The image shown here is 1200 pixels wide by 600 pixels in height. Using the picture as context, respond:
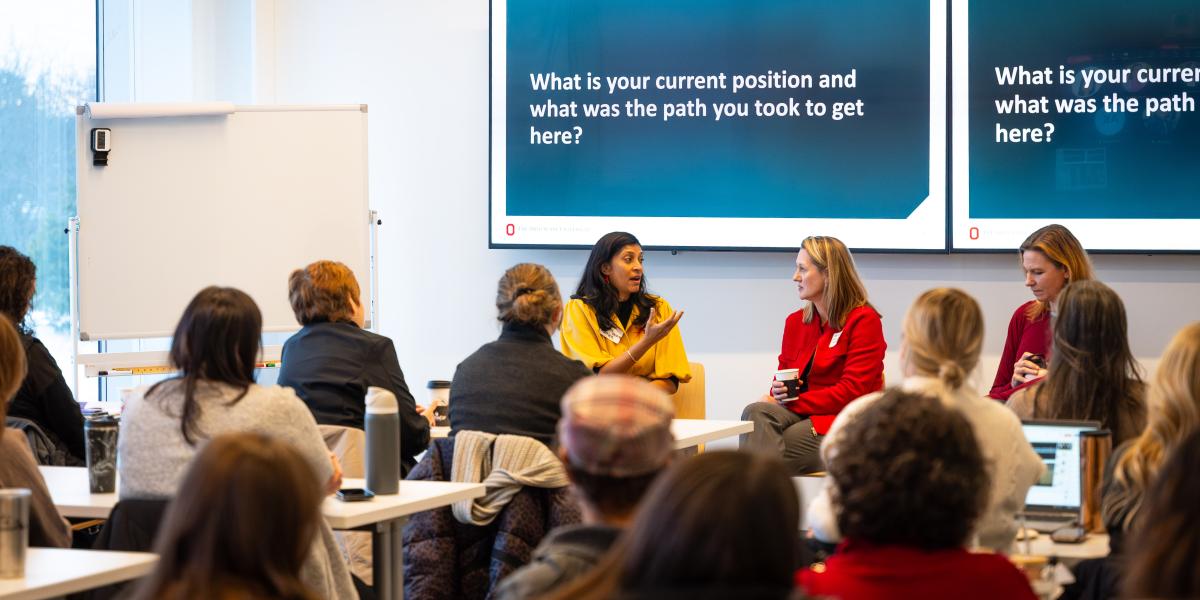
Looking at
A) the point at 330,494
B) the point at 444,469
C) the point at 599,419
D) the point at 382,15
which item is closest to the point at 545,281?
the point at 444,469

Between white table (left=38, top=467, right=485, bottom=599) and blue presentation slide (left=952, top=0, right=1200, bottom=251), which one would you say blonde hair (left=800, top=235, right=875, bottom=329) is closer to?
blue presentation slide (left=952, top=0, right=1200, bottom=251)

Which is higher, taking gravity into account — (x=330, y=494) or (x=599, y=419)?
(x=599, y=419)

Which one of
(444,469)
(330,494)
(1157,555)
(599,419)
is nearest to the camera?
(1157,555)

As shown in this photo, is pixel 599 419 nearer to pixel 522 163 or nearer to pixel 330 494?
pixel 330 494

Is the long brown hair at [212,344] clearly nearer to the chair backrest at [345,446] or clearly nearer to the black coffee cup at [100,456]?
the black coffee cup at [100,456]

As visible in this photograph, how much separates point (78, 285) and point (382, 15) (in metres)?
2.07

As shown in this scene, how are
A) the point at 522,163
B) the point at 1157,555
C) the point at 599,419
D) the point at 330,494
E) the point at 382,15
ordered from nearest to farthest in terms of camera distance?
the point at 1157,555, the point at 599,419, the point at 330,494, the point at 522,163, the point at 382,15

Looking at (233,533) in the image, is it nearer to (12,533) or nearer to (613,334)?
(12,533)

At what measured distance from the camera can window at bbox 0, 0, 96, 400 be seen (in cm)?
605

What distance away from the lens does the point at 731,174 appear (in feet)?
20.5

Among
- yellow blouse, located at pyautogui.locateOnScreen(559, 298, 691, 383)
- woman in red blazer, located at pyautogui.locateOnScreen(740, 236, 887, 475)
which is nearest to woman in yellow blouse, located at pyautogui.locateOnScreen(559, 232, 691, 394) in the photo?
yellow blouse, located at pyautogui.locateOnScreen(559, 298, 691, 383)

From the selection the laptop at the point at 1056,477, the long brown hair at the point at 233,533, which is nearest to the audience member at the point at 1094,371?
the laptop at the point at 1056,477

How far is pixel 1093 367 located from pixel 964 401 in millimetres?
704

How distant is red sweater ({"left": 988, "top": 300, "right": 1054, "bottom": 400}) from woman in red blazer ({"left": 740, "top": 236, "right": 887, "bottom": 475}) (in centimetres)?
52
